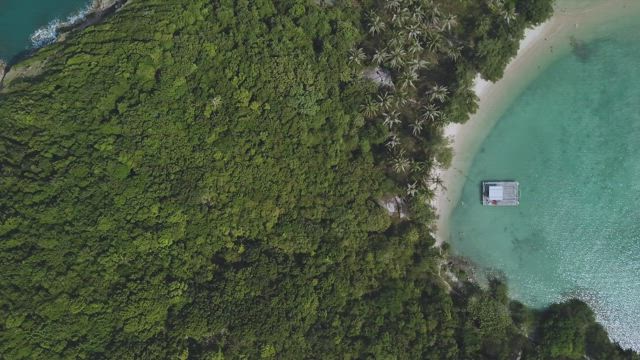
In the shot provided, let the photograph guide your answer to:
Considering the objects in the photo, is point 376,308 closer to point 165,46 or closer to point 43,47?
point 165,46

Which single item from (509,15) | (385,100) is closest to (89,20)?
(385,100)

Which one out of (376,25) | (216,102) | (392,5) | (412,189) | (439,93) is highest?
(392,5)

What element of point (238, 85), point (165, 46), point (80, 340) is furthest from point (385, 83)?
point (80, 340)

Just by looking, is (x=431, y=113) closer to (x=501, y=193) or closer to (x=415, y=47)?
(x=415, y=47)

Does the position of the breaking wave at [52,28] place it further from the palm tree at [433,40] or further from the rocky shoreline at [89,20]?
the palm tree at [433,40]

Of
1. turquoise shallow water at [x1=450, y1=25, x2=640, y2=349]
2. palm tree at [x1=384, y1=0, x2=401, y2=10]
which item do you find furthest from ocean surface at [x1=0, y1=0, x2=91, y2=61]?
turquoise shallow water at [x1=450, y1=25, x2=640, y2=349]

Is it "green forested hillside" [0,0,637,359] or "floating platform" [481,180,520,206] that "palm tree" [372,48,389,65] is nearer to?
"green forested hillside" [0,0,637,359]

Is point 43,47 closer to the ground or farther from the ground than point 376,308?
farther from the ground
